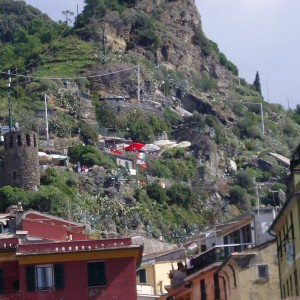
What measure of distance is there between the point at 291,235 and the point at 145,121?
124567 mm

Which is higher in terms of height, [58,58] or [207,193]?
[58,58]

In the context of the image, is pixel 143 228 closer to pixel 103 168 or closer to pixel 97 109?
pixel 103 168

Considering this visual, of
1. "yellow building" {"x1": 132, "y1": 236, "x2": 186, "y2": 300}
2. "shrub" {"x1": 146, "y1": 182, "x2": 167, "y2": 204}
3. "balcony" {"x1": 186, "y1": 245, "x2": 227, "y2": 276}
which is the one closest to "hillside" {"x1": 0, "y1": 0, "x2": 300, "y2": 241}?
"shrub" {"x1": 146, "y1": 182, "x2": 167, "y2": 204}

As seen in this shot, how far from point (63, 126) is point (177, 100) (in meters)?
26.5

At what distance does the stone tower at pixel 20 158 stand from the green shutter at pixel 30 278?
76.5m

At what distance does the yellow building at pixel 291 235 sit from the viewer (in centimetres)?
4609

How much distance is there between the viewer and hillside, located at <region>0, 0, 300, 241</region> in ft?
471

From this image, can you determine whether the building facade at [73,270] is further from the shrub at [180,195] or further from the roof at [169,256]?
the shrub at [180,195]

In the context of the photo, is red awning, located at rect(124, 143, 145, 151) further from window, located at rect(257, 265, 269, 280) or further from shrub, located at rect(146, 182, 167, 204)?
window, located at rect(257, 265, 269, 280)

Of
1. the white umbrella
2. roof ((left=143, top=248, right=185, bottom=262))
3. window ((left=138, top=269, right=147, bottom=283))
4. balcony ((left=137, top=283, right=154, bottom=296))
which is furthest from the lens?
the white umbrella

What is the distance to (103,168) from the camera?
150 meters

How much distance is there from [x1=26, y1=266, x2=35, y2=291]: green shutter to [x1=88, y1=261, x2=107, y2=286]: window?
1872 millimetres

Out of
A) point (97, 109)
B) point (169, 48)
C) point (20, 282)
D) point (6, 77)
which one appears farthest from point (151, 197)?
point (20, 282)

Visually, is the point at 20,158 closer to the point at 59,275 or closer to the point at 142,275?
the point at 142,275
